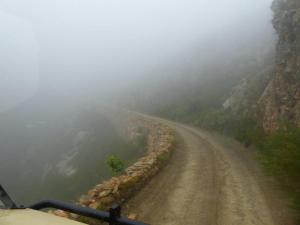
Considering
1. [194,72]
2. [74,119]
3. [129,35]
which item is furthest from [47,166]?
[129,35]

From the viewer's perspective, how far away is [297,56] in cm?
2127

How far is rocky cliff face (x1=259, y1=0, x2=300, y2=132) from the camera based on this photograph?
20.2 meters

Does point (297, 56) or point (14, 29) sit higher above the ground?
point (14, 29)

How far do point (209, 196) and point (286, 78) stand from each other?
40.3 feet

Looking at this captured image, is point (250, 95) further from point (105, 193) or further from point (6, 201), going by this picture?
point (6, 201)

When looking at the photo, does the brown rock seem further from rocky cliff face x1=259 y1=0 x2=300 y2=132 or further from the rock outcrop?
the rock outcrop

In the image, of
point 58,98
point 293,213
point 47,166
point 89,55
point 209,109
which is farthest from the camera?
point 89,55

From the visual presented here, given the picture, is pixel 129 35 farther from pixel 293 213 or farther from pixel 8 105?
pixel 293 213

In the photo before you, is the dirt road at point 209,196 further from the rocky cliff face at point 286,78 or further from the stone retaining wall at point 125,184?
the rocky cliff face at point 286,78

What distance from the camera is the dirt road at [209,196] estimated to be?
32.4ft

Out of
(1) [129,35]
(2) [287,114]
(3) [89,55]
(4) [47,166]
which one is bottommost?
(4) [47,166]

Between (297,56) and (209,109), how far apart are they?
1602cm

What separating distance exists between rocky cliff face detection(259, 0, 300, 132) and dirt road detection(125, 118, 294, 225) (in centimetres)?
410

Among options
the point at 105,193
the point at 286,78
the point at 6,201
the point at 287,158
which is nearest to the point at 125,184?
the point at 105,193
